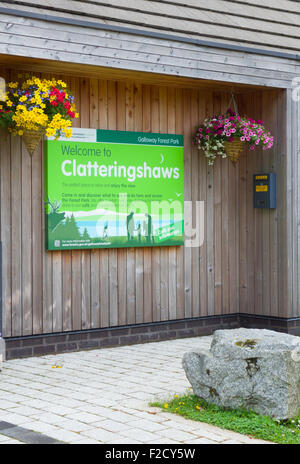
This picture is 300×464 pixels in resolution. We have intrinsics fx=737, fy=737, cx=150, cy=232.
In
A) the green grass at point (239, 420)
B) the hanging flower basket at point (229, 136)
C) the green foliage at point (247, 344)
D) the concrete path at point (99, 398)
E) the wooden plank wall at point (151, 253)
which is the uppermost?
the hanging flower basket at point (229, 136)

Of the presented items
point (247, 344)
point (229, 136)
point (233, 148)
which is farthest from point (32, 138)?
point (247, 344)

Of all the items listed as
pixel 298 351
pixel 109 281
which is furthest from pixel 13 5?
pixel 298 351

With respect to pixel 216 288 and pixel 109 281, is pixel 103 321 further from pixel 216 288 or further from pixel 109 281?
pixel 216 288

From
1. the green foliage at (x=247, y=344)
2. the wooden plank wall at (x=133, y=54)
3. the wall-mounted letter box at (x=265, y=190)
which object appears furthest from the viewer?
the wall-mounted letter box at (x=265, y=190)

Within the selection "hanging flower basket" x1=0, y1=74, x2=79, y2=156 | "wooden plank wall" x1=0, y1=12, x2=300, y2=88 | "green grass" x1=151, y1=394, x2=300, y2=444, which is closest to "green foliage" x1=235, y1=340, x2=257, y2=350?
"green grass" x1=151, y1=394, x2=300, y2=444

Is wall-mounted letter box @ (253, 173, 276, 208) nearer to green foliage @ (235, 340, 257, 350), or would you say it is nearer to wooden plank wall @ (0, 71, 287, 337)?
wooden plank wall @ (0, 71, 287, 337)

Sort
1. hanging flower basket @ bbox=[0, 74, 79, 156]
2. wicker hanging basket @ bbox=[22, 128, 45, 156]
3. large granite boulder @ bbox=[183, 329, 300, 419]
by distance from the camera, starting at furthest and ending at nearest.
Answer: wicker hanging basket @ bbox=[22, 128, 45, 156] → hanging flower basket @ bbox=[0, 74, 79, 156] → large granite boulder @ bbox=[183, 329, 300, 419]

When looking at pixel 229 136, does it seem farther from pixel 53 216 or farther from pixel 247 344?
pixel 247 344

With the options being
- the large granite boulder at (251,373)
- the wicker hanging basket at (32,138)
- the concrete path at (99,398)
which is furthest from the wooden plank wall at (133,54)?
the large granite boulder at (251,373)

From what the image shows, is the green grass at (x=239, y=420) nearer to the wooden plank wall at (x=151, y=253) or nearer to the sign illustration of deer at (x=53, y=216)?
the wooden plank wall at (x=151, y=253)

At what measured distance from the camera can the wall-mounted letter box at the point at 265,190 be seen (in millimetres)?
9203

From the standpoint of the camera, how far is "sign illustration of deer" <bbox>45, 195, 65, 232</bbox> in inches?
314

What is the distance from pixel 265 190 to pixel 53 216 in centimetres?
283
